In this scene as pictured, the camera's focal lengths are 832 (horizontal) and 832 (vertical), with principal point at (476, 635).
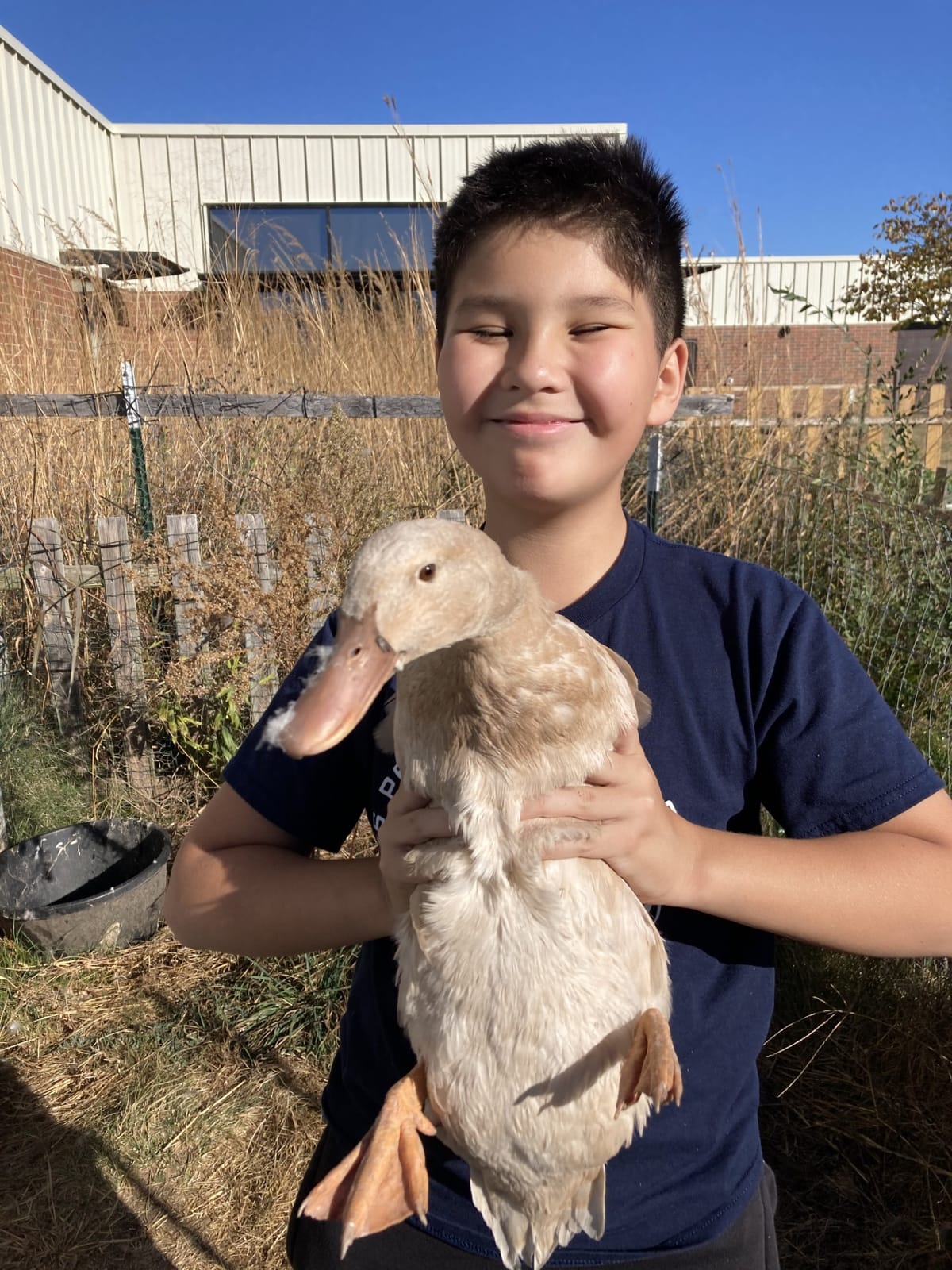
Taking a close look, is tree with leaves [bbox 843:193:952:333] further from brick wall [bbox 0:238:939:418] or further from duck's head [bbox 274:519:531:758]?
duck's head [bbox 274:519:531:758]

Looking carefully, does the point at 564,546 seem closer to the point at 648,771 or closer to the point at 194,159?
the point at 648,771

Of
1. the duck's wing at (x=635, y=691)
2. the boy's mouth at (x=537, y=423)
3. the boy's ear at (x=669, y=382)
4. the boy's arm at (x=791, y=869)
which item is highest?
the boy's ear at (x=669, y=382)

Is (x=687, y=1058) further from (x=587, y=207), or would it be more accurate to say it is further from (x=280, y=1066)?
(x=280, y=1066)

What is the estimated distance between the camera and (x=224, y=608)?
349 cm

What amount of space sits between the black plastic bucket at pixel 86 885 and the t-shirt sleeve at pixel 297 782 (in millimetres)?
1860

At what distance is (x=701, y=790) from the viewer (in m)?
1.24

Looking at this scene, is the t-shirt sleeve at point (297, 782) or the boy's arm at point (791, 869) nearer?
the boy's arm at point (791, 869)

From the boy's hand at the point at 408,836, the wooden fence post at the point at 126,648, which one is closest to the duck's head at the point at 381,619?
the boy's hand at the point at 408,836

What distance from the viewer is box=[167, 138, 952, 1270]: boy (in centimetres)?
115

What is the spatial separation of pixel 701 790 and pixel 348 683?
0.67m

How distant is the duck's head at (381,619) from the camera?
791mm

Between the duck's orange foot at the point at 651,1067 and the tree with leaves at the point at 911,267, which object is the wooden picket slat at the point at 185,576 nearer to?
the duck's orange foot at the point at 651,1067

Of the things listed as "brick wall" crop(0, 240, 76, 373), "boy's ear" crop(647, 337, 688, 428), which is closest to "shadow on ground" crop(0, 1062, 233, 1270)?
"boy's ear" crop(647, 337, 688, 428)

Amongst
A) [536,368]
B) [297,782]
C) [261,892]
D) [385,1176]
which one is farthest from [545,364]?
[385,1176]
